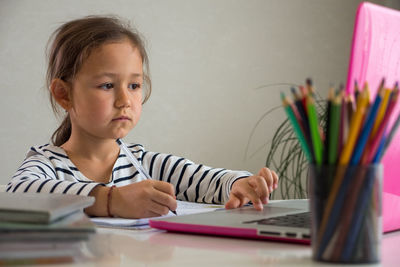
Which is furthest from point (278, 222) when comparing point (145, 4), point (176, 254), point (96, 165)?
point (145, 4)

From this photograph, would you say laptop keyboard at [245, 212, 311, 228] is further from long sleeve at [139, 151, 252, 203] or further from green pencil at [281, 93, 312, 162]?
long sleeve at [139, 151, 252, 203]

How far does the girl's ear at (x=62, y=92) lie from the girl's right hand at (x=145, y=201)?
50 centimetres

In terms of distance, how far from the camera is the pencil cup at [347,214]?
46cm

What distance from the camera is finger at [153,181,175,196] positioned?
2.81 ft

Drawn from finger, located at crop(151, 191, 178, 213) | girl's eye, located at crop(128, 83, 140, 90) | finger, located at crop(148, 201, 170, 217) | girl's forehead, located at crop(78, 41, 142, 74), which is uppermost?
girl's forehead, located at crop(78, 41, 142, 74)

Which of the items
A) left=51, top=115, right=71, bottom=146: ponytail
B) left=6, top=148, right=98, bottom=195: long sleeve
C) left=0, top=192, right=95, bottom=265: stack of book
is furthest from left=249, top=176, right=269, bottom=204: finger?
left=51, top=115, right=71, bottom=146: ponytail

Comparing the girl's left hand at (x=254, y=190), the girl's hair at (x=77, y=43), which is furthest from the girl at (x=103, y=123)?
the girl's left hand at (x=254, y=190)

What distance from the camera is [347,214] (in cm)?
46

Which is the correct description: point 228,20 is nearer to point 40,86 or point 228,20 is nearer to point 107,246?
point 40,86

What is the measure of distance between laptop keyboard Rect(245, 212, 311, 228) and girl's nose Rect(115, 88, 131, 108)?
1.84 ft

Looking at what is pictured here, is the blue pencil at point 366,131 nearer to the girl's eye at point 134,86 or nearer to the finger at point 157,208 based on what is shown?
the finger at point 157,208

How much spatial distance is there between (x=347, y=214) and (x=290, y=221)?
210mm

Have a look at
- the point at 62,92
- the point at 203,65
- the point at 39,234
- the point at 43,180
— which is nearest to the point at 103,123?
the point at 62,92

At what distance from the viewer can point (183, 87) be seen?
296 cm
